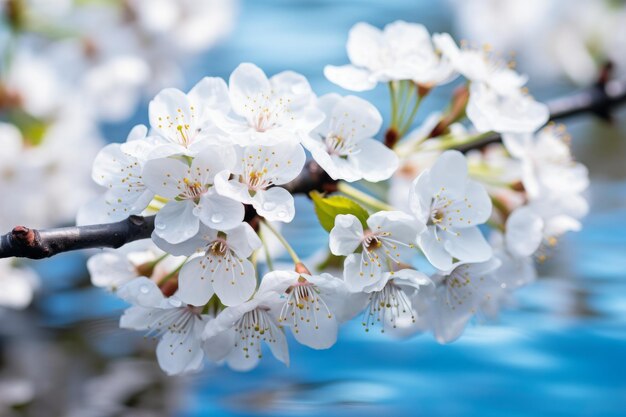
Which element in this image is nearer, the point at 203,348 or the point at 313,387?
the point at 203,348

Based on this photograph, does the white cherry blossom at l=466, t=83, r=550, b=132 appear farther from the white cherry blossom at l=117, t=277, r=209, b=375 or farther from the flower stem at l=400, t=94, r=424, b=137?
the white cherry blossom at l=117, t=277, r=209, b=375

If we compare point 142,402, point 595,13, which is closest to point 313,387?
point 142,402

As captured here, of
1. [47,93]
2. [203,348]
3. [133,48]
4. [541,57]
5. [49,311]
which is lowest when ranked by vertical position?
[203,348]

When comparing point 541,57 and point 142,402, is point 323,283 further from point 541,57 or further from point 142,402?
point 541,57

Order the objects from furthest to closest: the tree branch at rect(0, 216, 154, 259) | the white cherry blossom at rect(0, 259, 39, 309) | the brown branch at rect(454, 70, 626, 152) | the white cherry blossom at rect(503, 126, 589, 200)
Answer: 1. the white cherry blossom at rect(0, 259, 39, 309)
2. the brown branch at rect(454, 70, 626, 152)
3. the white cherry blossom at rect(503, 126, 589, 200)
4. the tree branch at rect(0, 216, 154, 259)

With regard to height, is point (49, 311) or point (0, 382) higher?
point (49, 311)

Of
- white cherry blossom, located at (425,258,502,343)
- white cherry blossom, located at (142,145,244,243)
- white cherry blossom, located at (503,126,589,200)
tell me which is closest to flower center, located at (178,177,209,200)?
white cherry blossom, located at (142,145,244,243)

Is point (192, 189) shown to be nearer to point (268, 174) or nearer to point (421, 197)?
point (268, 174)
